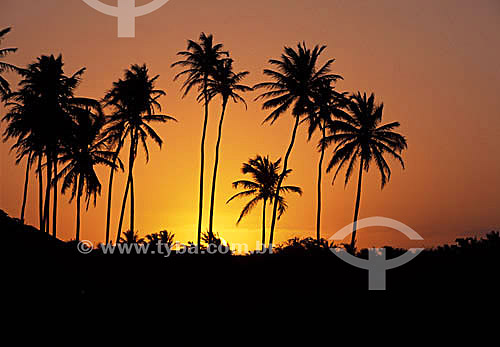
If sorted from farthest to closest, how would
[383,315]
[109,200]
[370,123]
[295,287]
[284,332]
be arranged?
1. [109,200]
2. [370,123]
3. [295,287]
4. [383,315]
5. [284,332]

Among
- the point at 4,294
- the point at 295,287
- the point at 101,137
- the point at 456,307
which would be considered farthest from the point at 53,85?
the point at 456,307

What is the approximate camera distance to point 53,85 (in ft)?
143

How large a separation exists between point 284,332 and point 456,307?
7.92 m

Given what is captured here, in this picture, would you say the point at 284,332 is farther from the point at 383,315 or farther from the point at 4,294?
the point at 4,294

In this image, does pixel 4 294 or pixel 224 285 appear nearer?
pixel 4 294

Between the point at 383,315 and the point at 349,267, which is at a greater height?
the point at 349,267

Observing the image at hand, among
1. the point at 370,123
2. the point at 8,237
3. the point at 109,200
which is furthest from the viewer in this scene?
the point at 109,200

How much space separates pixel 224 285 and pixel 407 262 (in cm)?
969

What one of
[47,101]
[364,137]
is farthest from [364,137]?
[47,101]

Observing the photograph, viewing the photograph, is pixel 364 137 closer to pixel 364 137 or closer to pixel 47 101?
pixel 364 137

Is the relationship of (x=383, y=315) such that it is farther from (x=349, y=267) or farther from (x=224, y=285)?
(x=224, y=285)

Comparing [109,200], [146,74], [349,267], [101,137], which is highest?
[146,74]

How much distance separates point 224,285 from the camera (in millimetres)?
29969

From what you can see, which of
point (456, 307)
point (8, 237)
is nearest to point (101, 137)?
point (8, 237)
